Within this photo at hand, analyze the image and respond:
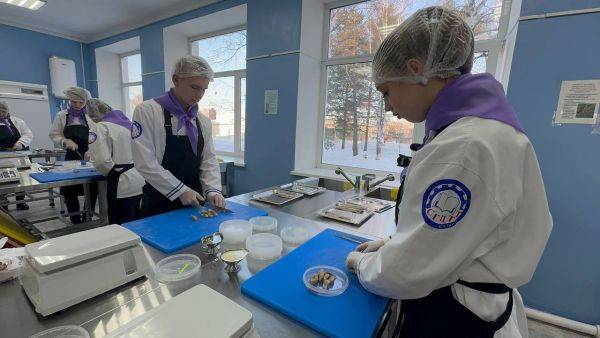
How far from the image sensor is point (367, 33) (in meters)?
2.98

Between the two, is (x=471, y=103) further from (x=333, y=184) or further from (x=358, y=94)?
(x=358, y=94)

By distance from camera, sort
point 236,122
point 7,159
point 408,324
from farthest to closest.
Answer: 1. point 236,122
2. point 7,159
3. point 408,324

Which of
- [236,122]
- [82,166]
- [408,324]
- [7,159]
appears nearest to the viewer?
[408,324]

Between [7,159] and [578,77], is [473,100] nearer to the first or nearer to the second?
[578,77]

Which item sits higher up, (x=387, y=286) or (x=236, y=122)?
(x=236, y=122)

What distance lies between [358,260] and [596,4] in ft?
7.38

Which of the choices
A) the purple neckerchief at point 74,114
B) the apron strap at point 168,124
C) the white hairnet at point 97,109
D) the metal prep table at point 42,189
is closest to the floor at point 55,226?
the metal prep table at point 42,189

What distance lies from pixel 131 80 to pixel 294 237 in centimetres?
619

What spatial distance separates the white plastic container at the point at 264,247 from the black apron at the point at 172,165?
0.83 m

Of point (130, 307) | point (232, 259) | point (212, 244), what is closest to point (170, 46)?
point (212, 244)

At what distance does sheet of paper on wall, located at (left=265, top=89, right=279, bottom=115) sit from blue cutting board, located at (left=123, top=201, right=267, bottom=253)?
6.44 feet

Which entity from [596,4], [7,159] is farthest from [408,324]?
[7,159]

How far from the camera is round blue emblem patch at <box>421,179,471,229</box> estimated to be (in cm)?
55

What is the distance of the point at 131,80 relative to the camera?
5.70 metres
